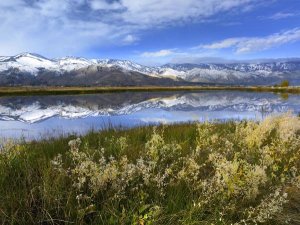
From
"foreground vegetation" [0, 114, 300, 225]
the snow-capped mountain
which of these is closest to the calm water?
the snow-capped mountain

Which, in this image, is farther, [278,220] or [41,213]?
[278,220]

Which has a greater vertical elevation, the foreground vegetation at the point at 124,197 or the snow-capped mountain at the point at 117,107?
the foreground vegetation at the point at 124,197

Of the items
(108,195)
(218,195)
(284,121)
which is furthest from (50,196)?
(284,121)

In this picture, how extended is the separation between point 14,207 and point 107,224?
1161mm

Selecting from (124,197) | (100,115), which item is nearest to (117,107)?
(100,115)

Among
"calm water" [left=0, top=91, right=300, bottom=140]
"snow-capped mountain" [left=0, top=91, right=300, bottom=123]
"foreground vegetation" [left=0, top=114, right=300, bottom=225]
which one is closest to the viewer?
"foreground vegetation" [left=0, top=114, right=300, bottom=225]

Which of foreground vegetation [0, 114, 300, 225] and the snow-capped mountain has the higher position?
foreground vegetation [0, 114, 300, 225]

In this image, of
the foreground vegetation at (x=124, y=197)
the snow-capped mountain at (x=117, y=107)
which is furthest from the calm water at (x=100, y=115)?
the foreground vegetation at (x=124, y=197)

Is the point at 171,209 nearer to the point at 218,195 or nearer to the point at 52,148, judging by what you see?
the point at 218,195

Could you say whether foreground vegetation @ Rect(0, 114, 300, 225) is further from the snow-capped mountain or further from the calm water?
the snow-capped mountain

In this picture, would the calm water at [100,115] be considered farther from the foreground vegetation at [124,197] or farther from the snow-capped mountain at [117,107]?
the foreground vegetation at [124,197]

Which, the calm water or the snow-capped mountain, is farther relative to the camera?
the snow-capped mountain

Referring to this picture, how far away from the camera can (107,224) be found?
4.39 meters

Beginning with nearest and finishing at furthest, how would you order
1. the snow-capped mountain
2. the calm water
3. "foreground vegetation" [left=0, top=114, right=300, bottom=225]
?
"foreground vegetation" [left=0, top=114, right=300, bottom=225]
the calm water
the snow-capped mountain
